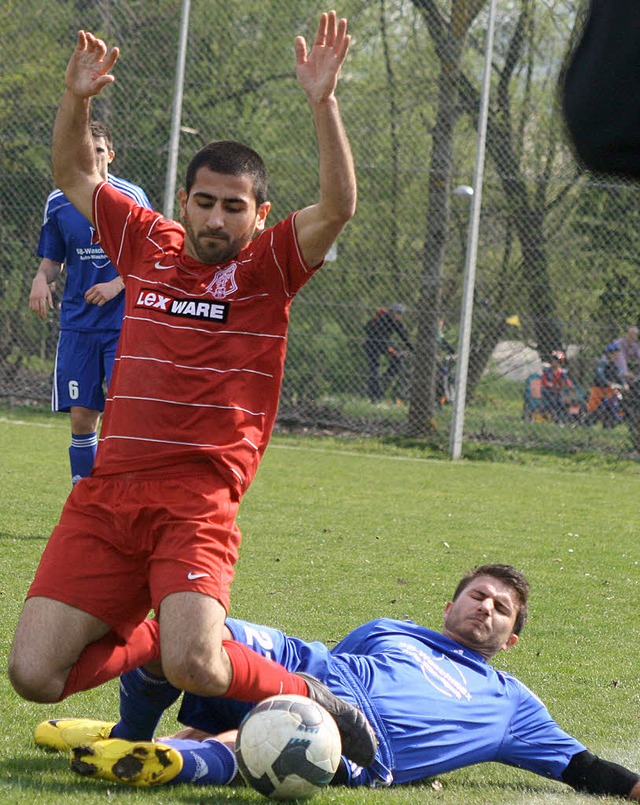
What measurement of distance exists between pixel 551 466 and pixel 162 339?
8.71 meters

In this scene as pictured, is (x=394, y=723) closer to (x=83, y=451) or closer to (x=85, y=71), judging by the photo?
(x=85, y=71)

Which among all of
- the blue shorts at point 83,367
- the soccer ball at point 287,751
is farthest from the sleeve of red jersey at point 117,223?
the blue shorts at point 83,367

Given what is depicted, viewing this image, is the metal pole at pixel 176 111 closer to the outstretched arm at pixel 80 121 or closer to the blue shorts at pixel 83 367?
the blue shorts at pixel 83 367

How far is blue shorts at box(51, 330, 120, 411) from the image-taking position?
6311 millimetres

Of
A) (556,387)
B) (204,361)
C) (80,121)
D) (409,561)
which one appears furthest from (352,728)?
(556,387)

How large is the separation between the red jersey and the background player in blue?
8.86ft

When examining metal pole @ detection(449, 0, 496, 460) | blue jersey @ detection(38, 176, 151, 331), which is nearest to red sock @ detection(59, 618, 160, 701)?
blue jersey @ detection(38, 176, 151, 331)

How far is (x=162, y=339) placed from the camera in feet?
11.5

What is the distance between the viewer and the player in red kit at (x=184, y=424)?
10.5ft

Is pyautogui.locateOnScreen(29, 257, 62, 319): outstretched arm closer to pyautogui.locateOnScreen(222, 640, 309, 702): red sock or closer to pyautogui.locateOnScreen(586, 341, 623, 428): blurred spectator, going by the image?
pyautogui.locateOnScreen(222, 640, 309, 702): red sock

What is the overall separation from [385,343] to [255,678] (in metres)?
9.25

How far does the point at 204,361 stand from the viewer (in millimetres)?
3469

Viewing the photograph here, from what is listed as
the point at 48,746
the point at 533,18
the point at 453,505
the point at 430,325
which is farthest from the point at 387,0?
the point at 48,746

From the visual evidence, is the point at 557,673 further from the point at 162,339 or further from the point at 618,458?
the point at 618,458
